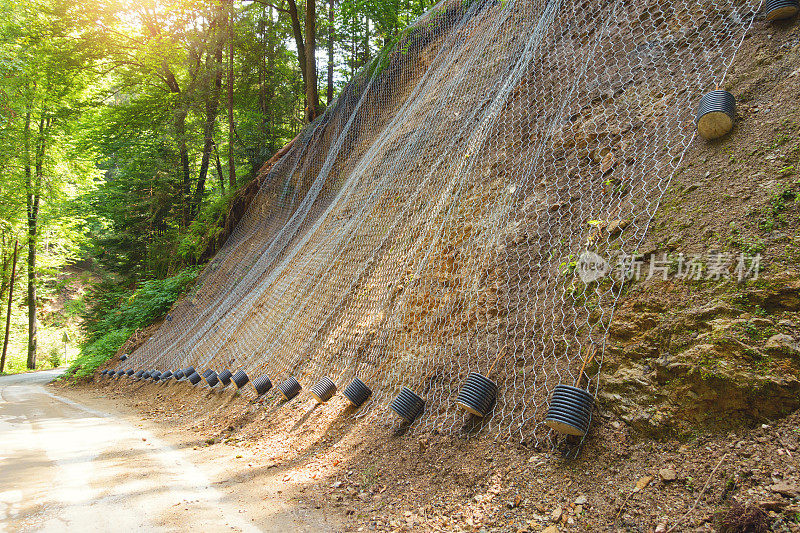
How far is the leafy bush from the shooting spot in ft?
32.8

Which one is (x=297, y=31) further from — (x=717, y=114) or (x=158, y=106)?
(x=717, y=114)

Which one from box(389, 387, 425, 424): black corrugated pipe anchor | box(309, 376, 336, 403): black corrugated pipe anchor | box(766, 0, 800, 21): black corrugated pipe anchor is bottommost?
box(309, 376, 336, 403): black corrugated pipe anchor

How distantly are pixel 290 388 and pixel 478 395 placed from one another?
94.2 inches

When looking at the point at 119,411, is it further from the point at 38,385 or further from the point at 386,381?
the point at 38,385

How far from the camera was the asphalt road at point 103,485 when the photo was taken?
86.2 inches

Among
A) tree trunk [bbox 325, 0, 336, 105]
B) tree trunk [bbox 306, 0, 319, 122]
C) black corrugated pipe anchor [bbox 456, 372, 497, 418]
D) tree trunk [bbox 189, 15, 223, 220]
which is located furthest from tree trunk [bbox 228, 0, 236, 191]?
black corrugated pipe anchor [bbox 456, 372, 497, 418]

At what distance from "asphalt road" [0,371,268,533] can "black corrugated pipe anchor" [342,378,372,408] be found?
1.08m

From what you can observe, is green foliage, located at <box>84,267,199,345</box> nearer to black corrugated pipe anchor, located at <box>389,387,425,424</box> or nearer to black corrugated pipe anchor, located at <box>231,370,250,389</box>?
black corrugated pipe anchor, located at <box>231,370,250,389</box>

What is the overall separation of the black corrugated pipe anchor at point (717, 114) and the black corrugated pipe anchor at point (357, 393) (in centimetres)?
281

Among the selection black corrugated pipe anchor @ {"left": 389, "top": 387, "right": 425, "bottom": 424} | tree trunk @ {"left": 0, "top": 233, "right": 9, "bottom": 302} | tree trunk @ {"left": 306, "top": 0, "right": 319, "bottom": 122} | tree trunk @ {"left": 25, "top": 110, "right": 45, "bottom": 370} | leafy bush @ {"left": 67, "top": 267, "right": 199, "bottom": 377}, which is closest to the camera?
black corrugated pipe anchor @ {"left": 389, "top": 387, "right": 425, "bottom": 424}

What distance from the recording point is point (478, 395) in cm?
231

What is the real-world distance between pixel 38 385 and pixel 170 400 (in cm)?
705

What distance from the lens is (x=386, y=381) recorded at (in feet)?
10.7

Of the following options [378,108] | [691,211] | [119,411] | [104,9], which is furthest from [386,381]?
[104,9]
